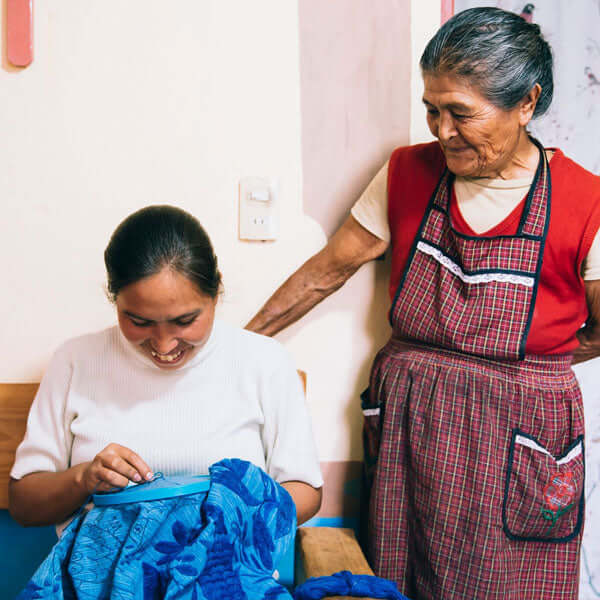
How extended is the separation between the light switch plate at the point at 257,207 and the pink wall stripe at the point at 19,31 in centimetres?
57

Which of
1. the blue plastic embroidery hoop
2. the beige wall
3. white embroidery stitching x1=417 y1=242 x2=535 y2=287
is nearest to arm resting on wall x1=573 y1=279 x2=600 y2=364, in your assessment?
white embroidery stitching x1=417 y1=242 x2=535 y2=287

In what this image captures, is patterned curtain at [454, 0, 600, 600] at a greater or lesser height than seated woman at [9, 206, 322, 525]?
greater

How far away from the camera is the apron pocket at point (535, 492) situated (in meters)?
1.20

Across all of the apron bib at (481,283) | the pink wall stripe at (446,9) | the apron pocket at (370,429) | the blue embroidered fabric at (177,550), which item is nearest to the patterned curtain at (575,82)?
the pink wall stripe at (446,9)

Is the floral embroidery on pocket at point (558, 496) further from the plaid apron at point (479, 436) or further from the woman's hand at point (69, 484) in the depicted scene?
the woman's hand at point (69, 484)

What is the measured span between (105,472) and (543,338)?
84cm

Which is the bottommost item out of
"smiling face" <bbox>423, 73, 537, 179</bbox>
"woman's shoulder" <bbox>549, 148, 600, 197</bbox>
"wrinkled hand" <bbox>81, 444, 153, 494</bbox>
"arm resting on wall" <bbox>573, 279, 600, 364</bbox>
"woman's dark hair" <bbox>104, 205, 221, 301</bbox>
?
"wrinkled hand" <bbox>81, 444, 153, 494</bbox>

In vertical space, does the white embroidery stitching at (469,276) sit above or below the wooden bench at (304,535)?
above

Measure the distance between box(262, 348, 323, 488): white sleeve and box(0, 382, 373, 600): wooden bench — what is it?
0.38ft

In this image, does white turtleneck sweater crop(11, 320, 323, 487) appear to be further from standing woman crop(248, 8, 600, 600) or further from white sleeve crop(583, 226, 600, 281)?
white sleeve crop(583, 226, 600, 281)

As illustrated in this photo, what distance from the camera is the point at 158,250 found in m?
1.02

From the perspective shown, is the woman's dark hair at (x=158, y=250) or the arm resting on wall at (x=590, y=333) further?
the arm resting on wall at (x=590, y=333)

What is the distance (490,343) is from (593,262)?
254 millimetres

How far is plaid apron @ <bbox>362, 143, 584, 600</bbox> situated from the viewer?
1.20 metres
